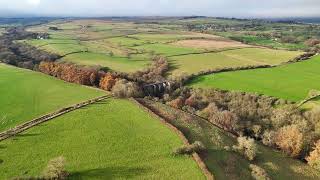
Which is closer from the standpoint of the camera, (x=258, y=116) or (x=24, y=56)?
(x=258, y=116)

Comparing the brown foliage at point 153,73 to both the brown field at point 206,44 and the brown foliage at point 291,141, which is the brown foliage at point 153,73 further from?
the brown foliage at point 291,141

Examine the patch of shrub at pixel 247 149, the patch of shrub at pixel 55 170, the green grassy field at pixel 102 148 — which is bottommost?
the patch of shrub at pixel 247 149

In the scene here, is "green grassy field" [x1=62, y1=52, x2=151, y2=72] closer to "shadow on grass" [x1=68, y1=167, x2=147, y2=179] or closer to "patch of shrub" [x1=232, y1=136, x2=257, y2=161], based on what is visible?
"patch of shrub" [x1=232, y1=136, x2=257, y2=161]

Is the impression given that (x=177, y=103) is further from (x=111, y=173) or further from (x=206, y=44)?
(x=206, y=44)

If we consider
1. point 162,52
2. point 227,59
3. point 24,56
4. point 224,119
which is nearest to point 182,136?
point 224,119

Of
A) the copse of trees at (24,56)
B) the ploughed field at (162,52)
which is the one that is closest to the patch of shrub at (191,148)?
the ploughed field at (162,52)

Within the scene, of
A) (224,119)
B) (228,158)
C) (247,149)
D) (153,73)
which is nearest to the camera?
(228,158)

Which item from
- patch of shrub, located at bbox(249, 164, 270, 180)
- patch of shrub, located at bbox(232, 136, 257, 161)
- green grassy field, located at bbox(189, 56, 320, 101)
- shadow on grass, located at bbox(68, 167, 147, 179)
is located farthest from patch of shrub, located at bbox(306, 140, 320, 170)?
green grassy field, located at bbox(189, 56, 320, 101)
